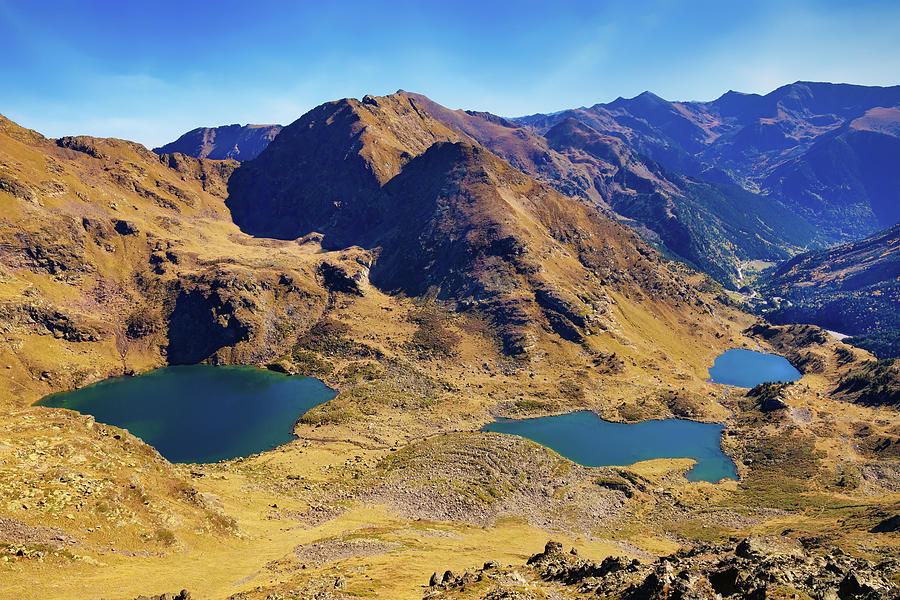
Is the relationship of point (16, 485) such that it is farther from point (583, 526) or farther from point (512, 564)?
point (583, 526)

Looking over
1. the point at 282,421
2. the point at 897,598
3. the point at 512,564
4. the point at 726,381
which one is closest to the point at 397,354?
the point at 282,421

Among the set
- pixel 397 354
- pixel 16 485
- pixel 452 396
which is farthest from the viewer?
pixel 397 354

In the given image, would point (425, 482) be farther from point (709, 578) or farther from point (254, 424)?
point (709, 578)

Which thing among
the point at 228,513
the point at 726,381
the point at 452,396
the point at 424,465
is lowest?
the point at 228,513

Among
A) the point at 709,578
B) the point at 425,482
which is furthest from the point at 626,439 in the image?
the point at 709,578

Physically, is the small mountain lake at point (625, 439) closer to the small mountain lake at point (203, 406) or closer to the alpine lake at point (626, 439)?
the alpine lake at point (626, 439)

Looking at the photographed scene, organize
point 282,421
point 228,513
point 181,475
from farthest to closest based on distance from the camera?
point 282,421, point 181,475, point 228,513

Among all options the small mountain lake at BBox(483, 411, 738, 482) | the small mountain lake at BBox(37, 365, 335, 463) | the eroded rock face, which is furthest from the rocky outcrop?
the small mountain lake at BBox(483, 411, 738, 482)
